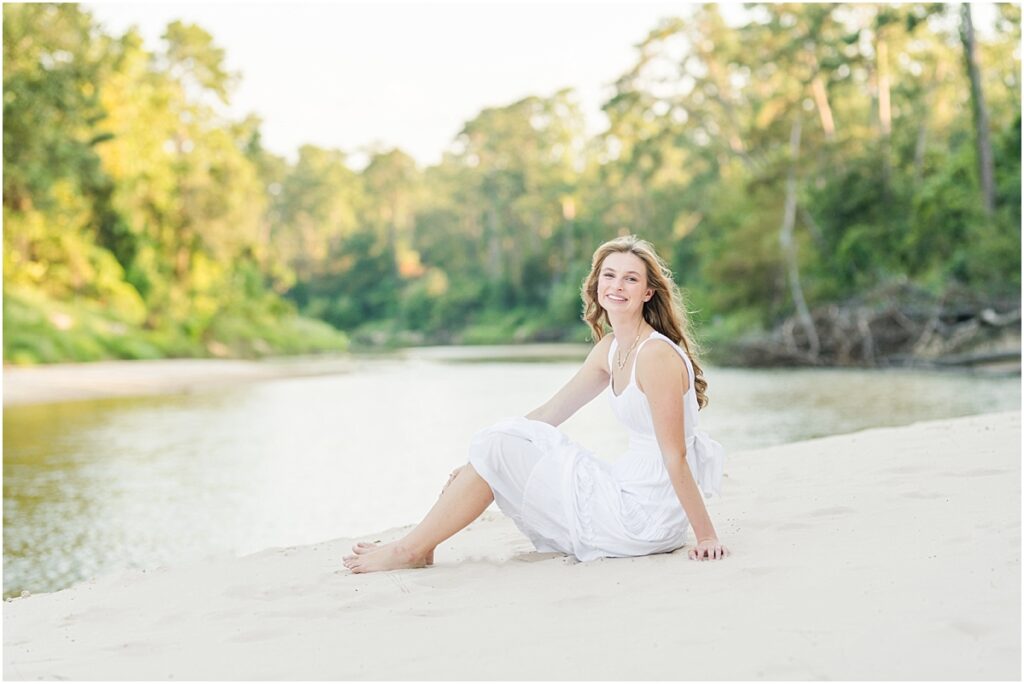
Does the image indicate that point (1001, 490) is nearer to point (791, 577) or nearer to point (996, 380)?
point (791, 577)

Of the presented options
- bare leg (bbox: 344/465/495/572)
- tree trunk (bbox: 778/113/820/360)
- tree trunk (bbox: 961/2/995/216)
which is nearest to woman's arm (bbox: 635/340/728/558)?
bare leg (bbox: 344/465/495/572)

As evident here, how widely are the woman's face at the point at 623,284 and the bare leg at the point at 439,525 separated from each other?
0.79 m

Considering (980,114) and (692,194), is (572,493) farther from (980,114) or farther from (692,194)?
(692,194)

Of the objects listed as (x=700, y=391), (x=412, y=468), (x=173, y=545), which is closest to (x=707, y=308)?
(x=412, y=468)

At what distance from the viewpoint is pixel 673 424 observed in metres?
3.64

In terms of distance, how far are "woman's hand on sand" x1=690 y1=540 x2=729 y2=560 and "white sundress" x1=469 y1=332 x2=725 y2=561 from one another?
16 centimetres

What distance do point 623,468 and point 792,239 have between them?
25.1 meters

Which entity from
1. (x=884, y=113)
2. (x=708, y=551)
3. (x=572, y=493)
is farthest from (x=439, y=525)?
(x=884, y=113)

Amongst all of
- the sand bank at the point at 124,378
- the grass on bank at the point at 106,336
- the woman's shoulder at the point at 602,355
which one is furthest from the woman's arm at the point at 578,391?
the grass on bank at the point at 106,336

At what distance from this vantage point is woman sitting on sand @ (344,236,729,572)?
3672 millimetres

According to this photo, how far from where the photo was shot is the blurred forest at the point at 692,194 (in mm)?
22219

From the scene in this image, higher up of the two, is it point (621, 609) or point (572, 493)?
point (572, 493)

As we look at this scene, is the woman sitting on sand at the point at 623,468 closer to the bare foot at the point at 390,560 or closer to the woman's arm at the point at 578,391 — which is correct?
the bare foot at the point at 390,560

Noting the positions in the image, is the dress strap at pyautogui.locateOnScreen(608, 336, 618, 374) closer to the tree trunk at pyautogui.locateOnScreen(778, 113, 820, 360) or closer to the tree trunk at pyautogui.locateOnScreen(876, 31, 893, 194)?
the tree trunk at pyautogui.locateOnScreen(778, 113, 820, 360)
